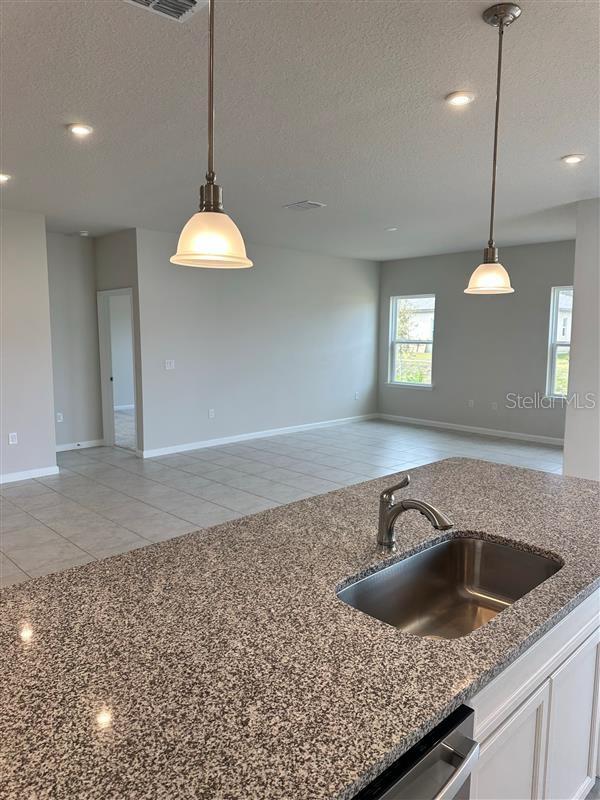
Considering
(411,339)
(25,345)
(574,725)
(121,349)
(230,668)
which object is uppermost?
(411,339)

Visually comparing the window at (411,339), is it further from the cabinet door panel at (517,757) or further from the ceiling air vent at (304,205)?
the cabinet door panel at (517,757)

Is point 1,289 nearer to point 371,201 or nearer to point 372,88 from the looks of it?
point 371,201

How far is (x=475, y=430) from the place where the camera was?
8344mm

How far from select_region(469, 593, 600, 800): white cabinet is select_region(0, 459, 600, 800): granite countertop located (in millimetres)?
112

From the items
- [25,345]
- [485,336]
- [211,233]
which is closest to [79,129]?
[211,233]

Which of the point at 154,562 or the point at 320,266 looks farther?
the point at 320,266

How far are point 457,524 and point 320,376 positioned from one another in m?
6.84

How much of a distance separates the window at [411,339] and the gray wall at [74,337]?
Result: 497cm

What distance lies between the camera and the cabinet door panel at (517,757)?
1.20m

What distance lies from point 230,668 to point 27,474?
211 inches

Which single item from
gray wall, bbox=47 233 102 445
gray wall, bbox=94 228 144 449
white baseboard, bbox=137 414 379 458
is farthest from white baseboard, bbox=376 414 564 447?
gray wall, bbox=47 233 102 445

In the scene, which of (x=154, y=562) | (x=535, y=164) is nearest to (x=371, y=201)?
(x=535, y=164)

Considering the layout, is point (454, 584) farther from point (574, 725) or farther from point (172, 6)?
point (172, 6)

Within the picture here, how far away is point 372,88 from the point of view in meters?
2.63
